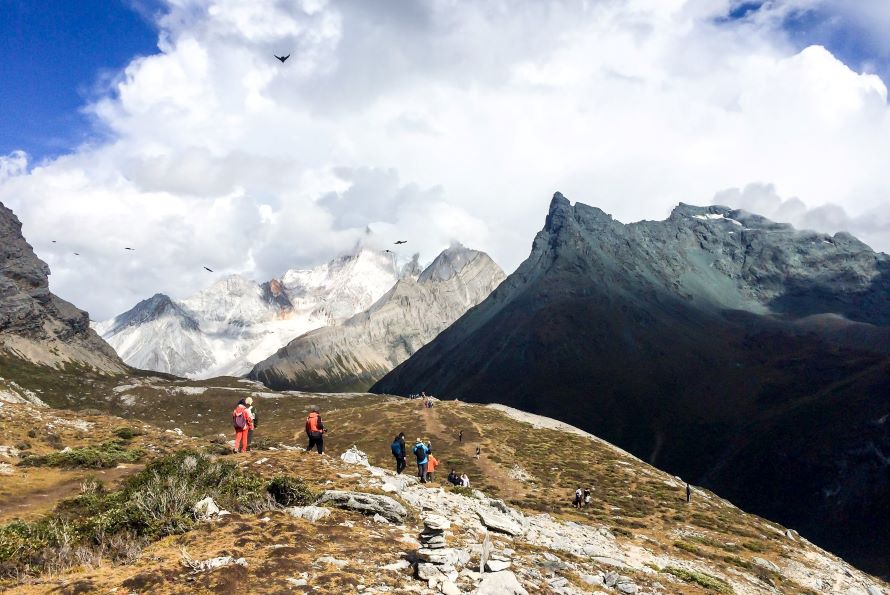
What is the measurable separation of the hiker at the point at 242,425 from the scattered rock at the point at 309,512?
12.7 metres

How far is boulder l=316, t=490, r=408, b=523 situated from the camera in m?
18.4

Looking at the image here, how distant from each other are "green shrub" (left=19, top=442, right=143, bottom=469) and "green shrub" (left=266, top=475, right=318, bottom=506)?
50.0ft

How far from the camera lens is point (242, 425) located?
2897 centimetres

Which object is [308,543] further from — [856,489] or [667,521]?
[856,489]

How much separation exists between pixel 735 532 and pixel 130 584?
47705 mm

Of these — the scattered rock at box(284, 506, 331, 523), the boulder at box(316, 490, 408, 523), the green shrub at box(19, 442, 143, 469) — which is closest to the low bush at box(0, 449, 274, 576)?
the scattered rock at box(284, 506, 331, 523)

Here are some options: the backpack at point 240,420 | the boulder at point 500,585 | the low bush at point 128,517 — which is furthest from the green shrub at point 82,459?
the boulder at point 500,585

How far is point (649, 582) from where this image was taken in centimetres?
1956

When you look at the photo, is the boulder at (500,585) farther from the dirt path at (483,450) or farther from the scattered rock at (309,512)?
the dirt path at (483,450)

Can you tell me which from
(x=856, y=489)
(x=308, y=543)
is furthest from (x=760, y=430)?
(x=308, y=543)

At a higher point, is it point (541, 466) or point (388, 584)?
point (388, 584)

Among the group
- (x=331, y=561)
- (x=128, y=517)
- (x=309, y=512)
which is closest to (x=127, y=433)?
(x=128, y=517)

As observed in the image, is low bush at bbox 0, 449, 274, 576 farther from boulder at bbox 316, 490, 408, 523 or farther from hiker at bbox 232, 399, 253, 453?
hiker at bbox 232, 399, 253, 453

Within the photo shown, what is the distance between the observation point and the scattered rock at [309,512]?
16.9 m
